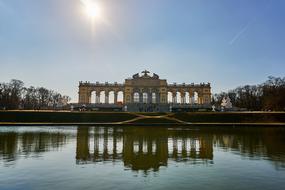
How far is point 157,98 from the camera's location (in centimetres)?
9262

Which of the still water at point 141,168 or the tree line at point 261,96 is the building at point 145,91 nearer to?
the tree line at point 261,96

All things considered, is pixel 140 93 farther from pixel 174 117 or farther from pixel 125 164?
pixel 125 164

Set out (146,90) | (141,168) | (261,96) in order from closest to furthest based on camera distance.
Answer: (141,168), (261,96), (146,90)

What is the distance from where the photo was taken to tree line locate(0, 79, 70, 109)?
75188mm

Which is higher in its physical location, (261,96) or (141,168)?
(261,96)

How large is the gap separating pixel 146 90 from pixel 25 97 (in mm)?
39001

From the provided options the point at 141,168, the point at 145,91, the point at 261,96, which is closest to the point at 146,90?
the point at 145,91

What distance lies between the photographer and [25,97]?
93.2 meters

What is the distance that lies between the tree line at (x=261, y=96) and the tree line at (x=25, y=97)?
2256 inches

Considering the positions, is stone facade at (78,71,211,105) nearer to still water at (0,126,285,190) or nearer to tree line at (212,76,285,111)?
tree line at (212,76,285,111)

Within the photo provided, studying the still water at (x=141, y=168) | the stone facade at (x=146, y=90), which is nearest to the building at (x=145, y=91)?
the stone facade at (x=146, y=90)

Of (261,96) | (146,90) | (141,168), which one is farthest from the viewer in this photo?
(146,90)

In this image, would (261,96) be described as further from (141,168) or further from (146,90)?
(141,168)

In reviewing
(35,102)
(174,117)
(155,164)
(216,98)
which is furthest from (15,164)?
(216,98)
